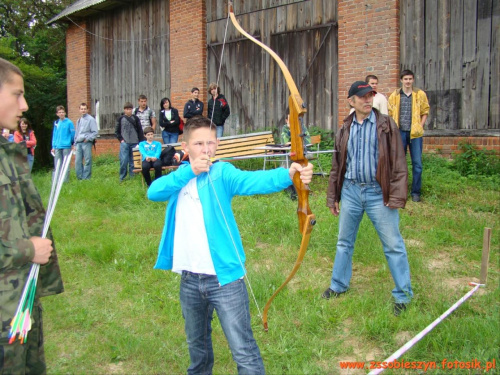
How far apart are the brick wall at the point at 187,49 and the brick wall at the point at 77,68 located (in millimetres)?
4822

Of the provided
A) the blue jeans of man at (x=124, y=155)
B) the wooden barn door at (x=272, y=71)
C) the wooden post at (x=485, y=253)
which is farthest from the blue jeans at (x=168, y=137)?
the wooden post at (x=485, y=253)

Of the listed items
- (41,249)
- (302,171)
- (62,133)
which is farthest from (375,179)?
(62,133)

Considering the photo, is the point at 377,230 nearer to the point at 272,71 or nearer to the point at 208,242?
the point at 208,242

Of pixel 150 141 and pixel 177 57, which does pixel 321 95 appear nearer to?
pixel 150 141

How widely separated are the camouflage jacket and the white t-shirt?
2.49 feet

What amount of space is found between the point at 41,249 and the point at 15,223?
18 cm

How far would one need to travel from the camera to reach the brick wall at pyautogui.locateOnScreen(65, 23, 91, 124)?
54.1 feet

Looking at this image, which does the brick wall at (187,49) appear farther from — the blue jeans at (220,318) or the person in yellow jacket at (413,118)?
the blue jeans at (220,318)

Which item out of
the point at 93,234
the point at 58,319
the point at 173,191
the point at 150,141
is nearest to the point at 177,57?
the point at 150,141

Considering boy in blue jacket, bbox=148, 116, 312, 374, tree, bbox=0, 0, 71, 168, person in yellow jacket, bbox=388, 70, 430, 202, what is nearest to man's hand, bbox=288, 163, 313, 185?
boy in blue jacket, bbox=148, 116, 312, 374

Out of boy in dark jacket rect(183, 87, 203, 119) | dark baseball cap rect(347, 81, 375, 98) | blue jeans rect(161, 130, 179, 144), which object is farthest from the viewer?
blue jeans rect(161, 130, 179, 144)

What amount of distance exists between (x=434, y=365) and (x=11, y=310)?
8.99 ft

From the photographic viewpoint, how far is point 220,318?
2.65 metres

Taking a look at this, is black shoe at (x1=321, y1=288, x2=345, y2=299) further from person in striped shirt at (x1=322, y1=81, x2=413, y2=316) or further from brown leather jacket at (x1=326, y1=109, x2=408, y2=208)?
brown leather jacket at (x1=326, y1=109, x2=408, y2=208)
